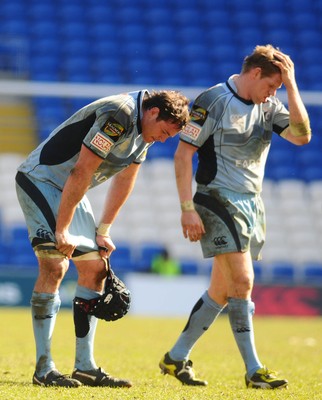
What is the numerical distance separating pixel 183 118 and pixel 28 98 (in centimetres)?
1626

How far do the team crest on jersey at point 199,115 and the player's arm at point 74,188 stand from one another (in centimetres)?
104

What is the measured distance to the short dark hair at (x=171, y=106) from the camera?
5.79m

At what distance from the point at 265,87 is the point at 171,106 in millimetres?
971

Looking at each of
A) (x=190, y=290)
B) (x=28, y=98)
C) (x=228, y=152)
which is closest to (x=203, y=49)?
(x=28, y=98)

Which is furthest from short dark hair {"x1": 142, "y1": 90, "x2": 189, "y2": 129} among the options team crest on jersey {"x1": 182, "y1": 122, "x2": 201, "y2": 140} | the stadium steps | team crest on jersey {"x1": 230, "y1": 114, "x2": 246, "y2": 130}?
the stadium steps

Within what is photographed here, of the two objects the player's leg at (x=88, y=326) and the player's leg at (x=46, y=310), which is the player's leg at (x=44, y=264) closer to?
the player's leg at (x=46, y=310)

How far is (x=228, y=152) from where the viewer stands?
664cm

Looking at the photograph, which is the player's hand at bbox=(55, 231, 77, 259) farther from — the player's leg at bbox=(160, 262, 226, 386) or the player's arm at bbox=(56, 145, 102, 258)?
the player's leg at bbox=(160, 262, 226, 386)

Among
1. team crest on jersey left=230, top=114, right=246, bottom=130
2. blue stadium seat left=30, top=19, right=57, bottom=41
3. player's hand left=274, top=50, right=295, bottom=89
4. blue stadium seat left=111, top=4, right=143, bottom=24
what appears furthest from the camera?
blue stadium seat left=111, top=4, right=143, bottom=24

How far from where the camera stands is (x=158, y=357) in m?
9.00

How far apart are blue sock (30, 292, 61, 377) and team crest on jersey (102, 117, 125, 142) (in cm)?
115

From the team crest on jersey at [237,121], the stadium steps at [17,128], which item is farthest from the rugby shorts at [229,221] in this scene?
the stadium steps at [17,128]

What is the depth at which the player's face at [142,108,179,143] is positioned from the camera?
584 centimetres

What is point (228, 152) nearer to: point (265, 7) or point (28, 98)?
point (28, 98)
